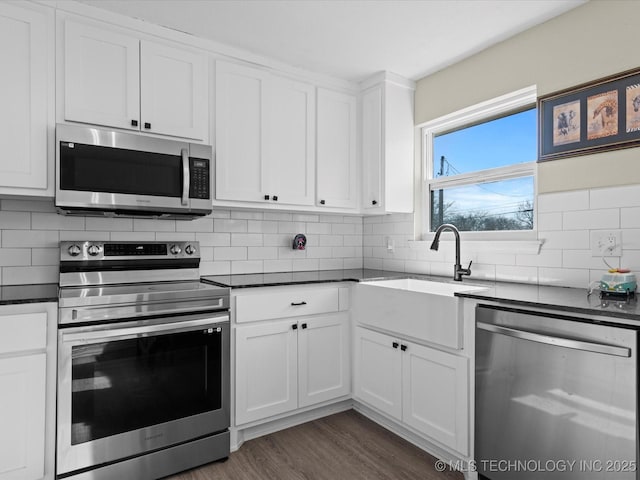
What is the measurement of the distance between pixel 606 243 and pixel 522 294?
57cm

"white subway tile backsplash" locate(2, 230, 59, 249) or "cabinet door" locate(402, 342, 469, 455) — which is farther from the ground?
"white subway tile backsplash" locate(2, 230, 59, 249)

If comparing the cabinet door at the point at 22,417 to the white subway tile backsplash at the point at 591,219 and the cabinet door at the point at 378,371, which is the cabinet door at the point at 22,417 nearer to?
the cabinet door at the point at 378,371

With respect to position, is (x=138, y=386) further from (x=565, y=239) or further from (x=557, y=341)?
(x=565, y=239)

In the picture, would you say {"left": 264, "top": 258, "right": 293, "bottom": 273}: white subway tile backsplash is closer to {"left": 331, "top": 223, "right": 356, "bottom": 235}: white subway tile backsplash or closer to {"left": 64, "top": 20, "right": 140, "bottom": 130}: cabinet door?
{"left": 331, "top": 223, "right": 356, "bottom": 235}: white subway tile backsplash

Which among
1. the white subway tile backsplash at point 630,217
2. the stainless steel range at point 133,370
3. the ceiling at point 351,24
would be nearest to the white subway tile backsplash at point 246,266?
the stainless steel range at point 133,370

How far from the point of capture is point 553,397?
1.59 metres

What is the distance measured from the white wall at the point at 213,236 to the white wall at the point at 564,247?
83 cm

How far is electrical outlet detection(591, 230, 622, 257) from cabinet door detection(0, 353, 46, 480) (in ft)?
8.96

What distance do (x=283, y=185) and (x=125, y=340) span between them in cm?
141

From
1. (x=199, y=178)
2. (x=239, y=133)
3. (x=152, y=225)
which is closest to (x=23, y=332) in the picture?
(x=152, y=225)

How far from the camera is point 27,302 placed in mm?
1735

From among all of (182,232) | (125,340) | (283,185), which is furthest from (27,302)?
(283,185)

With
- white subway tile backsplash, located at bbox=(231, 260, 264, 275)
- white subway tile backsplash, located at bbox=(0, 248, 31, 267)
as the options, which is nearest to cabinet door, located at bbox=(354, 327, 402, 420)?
white subway tile backsplash, located at bbox=(231, 260, 264, 275)

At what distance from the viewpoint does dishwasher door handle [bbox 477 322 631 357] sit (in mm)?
1413
